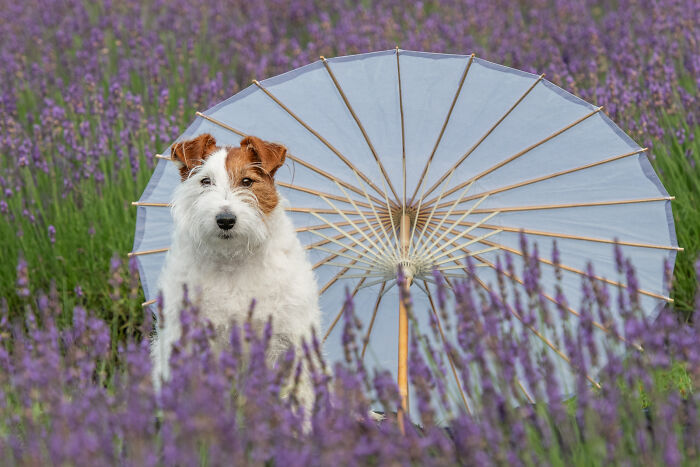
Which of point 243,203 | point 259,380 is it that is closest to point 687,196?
point 243,203

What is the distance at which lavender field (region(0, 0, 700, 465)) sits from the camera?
7.06ft

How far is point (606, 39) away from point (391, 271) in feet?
17.0

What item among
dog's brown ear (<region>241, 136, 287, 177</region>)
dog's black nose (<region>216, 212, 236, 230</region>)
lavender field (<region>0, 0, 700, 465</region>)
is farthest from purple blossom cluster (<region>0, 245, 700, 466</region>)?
dog's brown ear (<region>241, 136, 287, 177</region>)

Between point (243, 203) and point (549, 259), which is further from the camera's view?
point (549, 259)

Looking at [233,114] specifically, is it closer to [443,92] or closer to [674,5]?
[443,92]

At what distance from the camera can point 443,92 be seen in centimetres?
375

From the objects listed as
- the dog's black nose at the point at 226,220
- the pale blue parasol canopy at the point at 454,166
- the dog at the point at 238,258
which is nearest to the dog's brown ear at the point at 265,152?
the dog at the point at 238,258

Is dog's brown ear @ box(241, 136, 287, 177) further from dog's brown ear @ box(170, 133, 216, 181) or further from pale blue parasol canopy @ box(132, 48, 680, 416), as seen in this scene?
pale blue parasol canopy @ box(132, 48, 680, 416)

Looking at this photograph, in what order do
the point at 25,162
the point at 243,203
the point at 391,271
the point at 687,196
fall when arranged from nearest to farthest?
the point at 243,203
the point at 391,271
the point at 687,196
the point at 25,162

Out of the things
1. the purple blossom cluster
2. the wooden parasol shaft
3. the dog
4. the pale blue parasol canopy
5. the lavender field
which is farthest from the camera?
the pale blue parasol canopy

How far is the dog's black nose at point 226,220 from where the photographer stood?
3098 mm

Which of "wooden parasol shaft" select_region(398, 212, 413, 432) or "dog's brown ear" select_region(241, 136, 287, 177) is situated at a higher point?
"dog's brown ear" select_region(241, 136, 287, 177)

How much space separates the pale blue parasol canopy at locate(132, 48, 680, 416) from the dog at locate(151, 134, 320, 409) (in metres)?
0.38

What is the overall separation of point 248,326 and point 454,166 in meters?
1.56
